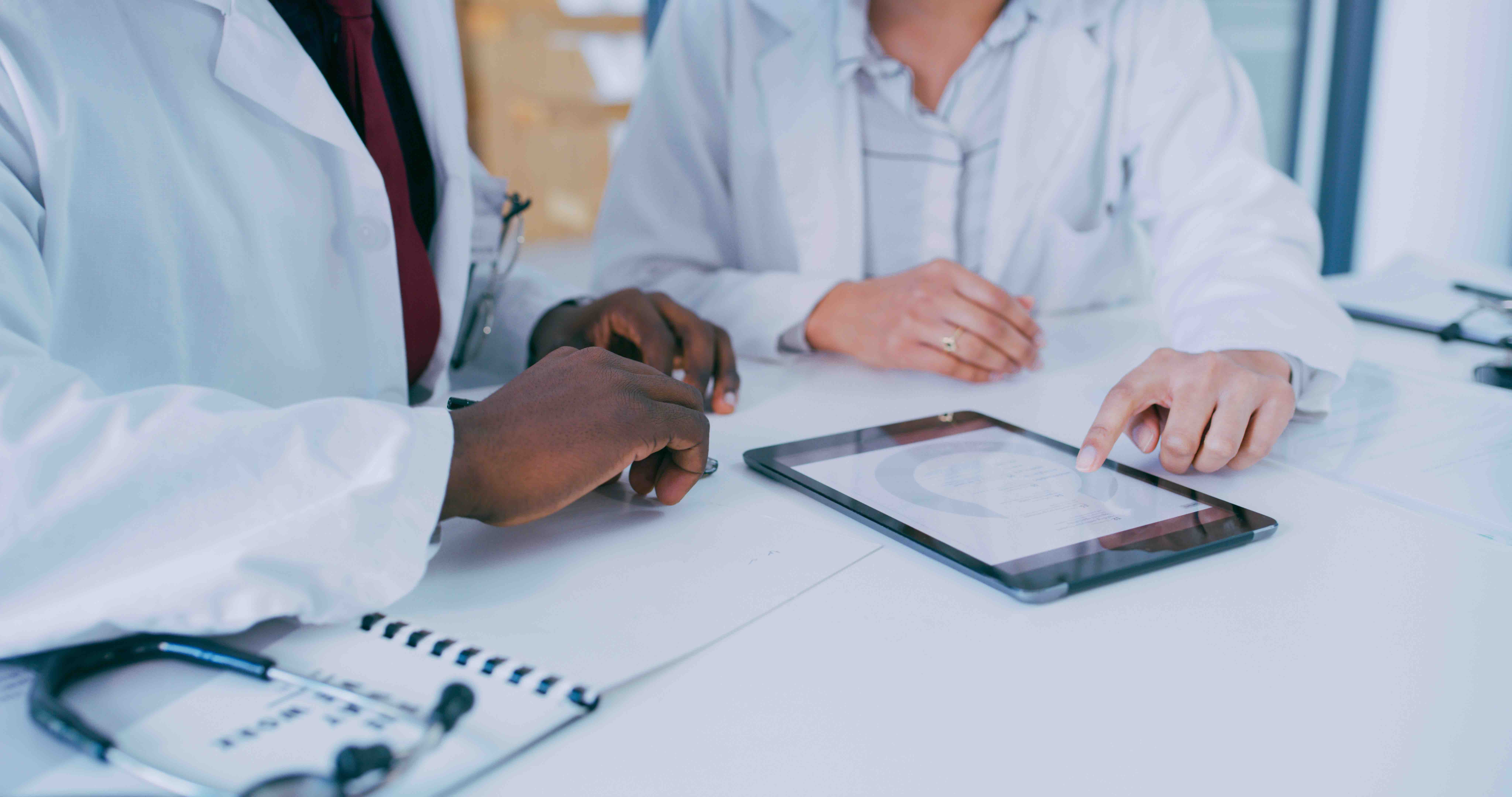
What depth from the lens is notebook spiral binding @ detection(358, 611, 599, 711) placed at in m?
0.43

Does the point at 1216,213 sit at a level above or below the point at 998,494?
above

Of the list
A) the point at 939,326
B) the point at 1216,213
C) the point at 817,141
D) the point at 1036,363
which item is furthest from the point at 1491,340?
the point at 817,141

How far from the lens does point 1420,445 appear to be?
798mm

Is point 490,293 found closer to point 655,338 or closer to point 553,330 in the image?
point 553,330

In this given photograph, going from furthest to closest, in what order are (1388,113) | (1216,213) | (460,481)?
1. (1388,113)
2. (1216,213)
3. (460,481)

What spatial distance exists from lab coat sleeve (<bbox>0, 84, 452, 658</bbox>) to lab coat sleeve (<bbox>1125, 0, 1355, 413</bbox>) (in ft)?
2.38

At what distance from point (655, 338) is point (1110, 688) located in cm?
56

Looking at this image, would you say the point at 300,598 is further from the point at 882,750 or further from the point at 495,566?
the point at 882,750

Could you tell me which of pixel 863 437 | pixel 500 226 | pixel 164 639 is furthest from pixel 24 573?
pixel 500 226

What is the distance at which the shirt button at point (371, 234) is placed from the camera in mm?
842

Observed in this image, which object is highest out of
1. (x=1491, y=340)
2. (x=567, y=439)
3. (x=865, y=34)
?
(x=865, y=34)

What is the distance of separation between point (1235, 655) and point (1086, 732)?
0.11 meters

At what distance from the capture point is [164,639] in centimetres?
46

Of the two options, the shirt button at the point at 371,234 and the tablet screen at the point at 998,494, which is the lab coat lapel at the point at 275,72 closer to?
the shirt button at the point at 371,234
